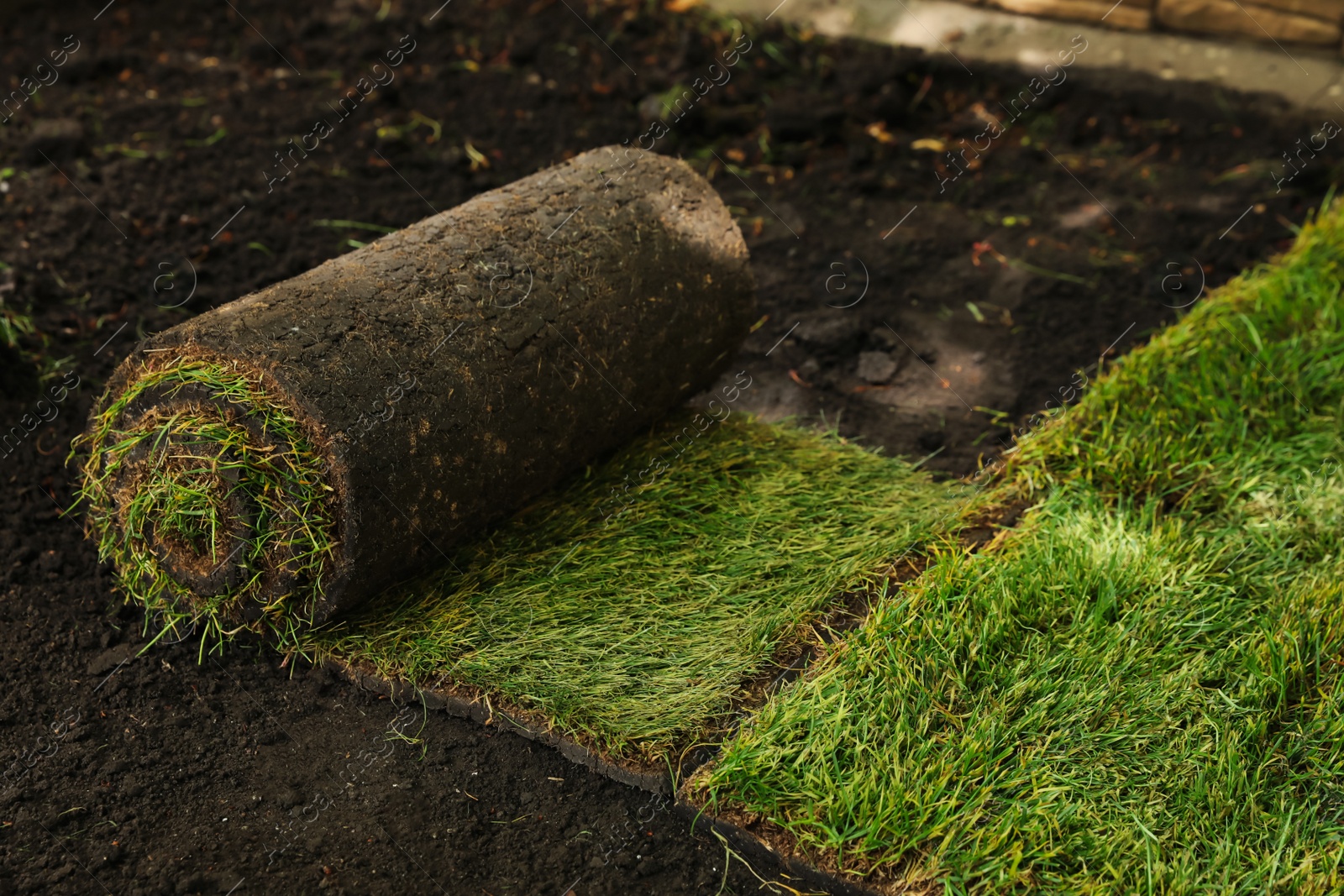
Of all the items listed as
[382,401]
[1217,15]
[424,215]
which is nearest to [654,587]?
[382,401]

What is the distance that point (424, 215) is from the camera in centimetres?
519

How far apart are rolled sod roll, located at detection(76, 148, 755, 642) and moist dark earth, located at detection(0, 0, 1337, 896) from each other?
294 millimetres

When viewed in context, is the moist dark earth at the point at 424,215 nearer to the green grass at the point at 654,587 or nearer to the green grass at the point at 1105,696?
the green grass at the point at 654,587

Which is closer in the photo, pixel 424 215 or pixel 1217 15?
pixel 424 215

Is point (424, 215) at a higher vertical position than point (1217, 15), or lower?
higher

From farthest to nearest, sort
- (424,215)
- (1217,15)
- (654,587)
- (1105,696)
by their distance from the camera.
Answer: (1217,15)
(424,215)
(654,587)
(1105,696)

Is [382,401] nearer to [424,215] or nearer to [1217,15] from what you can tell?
[424,215]

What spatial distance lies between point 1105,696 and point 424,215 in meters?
3.49

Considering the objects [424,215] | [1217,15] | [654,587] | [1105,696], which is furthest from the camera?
[1217,15]

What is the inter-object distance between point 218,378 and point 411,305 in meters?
0.54

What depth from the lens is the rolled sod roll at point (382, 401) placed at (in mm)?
3000

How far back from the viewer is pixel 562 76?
630 cm

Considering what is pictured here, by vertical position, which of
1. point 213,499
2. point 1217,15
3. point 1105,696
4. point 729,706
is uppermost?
point 213,499

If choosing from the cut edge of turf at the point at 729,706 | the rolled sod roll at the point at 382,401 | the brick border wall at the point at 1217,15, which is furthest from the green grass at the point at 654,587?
the brick border wall at the point at 1217,15
